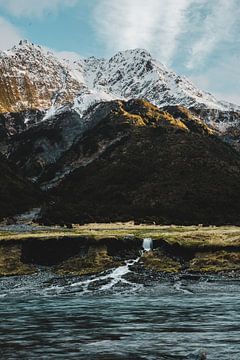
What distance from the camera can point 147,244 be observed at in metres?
91.4

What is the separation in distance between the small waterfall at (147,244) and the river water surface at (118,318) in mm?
16326

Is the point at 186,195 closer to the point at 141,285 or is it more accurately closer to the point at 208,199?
the point at 208,199

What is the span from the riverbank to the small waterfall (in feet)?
2.34

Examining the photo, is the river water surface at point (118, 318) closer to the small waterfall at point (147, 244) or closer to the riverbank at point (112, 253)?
the riverbank at point (112, 253)

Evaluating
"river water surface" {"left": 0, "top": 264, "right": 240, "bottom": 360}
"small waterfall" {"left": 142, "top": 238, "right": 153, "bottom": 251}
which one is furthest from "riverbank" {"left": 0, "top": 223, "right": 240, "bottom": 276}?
"river water surface" {"left": 0, "top": 264, "right": 240, "bottom": 360}

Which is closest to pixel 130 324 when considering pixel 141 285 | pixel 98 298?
pixel 98 298

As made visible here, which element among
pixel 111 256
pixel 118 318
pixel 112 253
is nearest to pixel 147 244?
pixel 112 253

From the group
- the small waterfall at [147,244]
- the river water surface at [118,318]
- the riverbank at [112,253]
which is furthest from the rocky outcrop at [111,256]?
the river water surface at [118,318]

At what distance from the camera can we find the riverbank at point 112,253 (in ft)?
261

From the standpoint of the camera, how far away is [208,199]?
7111 inches

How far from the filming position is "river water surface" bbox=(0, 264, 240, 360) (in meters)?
31.1

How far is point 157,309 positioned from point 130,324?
8650 millimetres

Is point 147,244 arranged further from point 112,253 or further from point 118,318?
point 118,318

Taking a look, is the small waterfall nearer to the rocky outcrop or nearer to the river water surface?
the rocky outcrop
